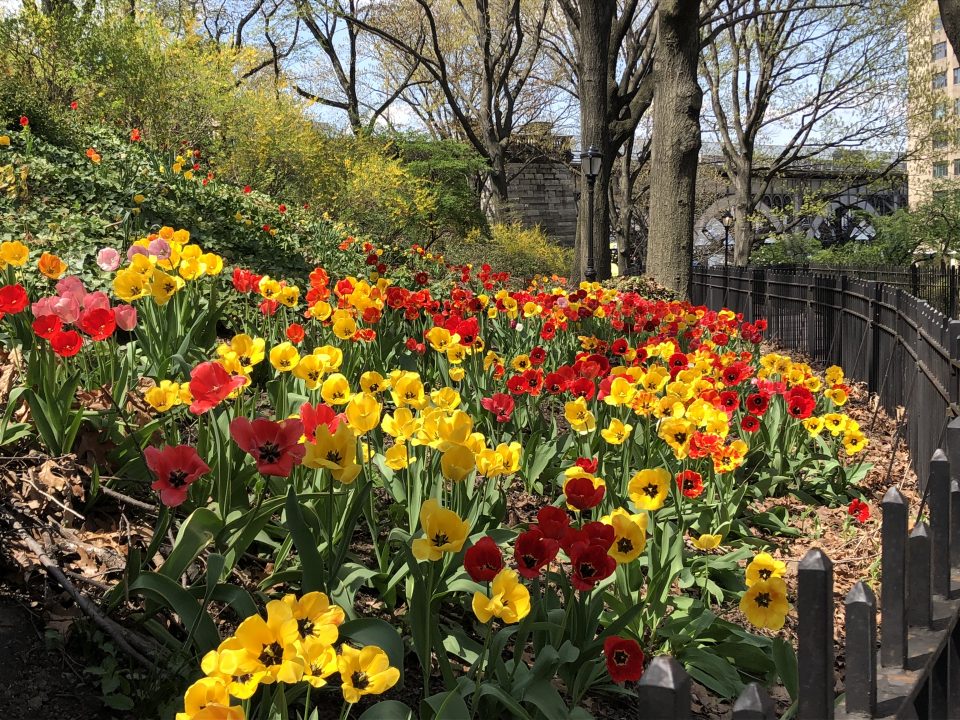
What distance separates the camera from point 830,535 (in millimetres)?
4246

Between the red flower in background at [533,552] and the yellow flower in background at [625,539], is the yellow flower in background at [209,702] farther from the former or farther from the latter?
the yellow flower in background at [625,539]

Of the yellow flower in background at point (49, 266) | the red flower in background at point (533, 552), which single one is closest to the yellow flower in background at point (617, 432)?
the red flower in background at point (533, 552)

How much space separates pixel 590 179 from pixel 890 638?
13025 millimetres

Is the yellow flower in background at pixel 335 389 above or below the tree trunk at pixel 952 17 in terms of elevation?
below

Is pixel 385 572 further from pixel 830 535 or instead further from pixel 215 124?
pixel 215 124

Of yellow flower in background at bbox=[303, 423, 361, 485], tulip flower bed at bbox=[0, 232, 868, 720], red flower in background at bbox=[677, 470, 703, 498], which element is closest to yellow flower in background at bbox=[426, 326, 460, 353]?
tulip flower bed at bbox=[0, 232, 868, 720]

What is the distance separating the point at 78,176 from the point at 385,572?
6.23m

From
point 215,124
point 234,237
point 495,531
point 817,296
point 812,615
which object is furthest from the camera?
point 215,124

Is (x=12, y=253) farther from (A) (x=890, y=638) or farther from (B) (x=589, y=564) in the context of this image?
(A) (x=890, y=638)

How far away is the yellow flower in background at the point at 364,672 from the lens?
136cm

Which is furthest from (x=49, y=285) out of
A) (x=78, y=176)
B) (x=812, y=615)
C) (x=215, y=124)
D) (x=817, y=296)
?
(x=215, y=124)

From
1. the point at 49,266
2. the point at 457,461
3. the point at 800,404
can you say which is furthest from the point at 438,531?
the point at 800,404

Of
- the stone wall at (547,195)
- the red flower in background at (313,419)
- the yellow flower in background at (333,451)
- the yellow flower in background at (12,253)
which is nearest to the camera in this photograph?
the yellow flower in background at (333,451)

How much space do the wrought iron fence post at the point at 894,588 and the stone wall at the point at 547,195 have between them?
111 feet
